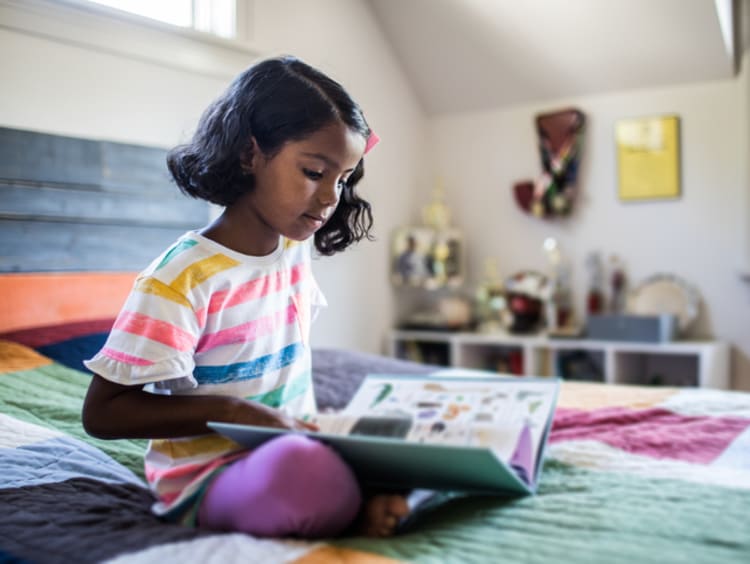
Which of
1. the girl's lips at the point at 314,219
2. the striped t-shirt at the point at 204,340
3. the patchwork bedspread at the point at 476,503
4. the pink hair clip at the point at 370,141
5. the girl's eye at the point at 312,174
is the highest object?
the pink hair clip at the point at 370,141

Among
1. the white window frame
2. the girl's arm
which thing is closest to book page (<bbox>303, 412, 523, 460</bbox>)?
the girl's arm

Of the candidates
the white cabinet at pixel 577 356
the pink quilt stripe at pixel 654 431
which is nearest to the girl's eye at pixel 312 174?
the pink quilt stripe at pixel 654 431

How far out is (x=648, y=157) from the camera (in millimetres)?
2840

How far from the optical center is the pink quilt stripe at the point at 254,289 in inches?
36.2

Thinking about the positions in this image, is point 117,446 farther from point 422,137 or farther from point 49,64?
point 422,137

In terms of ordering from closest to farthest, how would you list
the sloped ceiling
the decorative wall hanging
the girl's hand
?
the girl's hand → the sloped ceiling → the decorative wall hanging

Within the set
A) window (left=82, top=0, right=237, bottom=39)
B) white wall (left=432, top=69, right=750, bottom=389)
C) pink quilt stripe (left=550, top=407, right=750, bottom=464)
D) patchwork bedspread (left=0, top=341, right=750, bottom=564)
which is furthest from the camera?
white wall (left=432, top=69, right=750, bottom=389)

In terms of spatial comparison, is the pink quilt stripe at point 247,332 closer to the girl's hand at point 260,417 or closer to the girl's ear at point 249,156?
the girl's hand at point 260,417

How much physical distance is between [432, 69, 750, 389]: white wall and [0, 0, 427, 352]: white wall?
0.60 meters

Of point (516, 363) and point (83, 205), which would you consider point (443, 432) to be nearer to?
point (83, 205)

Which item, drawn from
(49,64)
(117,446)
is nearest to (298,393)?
(117,446)

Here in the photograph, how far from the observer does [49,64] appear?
5.09 feet

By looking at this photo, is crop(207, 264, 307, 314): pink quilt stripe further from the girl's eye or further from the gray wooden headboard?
the gray wooden headboard

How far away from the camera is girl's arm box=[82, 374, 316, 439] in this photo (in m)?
0.83
